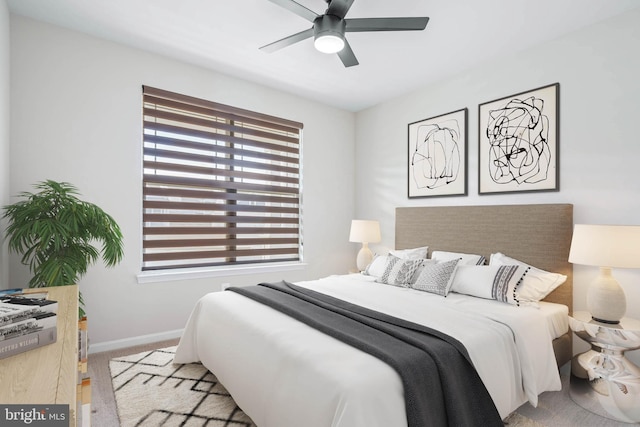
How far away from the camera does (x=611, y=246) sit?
2.06m

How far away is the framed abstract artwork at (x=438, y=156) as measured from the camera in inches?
136

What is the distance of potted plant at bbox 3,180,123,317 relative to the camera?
212cm

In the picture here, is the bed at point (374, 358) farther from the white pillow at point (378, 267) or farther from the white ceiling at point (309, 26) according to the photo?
the white ceiling at point (309, 26)

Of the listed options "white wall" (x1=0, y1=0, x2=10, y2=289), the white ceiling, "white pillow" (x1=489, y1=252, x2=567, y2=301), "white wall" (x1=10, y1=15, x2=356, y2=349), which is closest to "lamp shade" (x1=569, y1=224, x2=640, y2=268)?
"white pillow" (x1=489, y1=252, x2=567, y2=301)

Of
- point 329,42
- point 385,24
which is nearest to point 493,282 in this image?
point 385,24

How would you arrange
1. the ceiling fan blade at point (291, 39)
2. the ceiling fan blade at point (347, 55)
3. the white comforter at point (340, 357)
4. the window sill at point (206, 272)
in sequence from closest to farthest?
the white comforter at point (340, 357) → the ceiling fan blade at point (291, 39) → the ceiling fan blade at point (347, 55) → the window sill at point (206, 272)

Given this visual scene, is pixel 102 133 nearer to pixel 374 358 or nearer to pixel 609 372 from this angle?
pixel 374 358

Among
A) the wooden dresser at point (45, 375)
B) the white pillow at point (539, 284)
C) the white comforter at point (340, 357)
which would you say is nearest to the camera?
the wooden dresser at point (45, 375)

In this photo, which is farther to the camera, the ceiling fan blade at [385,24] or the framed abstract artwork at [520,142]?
the framed abstract artwork at [520,142]

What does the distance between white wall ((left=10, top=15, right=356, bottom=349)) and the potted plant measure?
0.58m

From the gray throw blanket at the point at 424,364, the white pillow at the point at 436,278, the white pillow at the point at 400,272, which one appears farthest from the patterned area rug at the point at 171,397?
the white pillow at the point at 400,272

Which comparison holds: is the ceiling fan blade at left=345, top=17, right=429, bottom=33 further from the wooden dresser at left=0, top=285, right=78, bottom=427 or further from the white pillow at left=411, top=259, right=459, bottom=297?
the wooden dresser at left=0, top=285, right=78, bottom=427

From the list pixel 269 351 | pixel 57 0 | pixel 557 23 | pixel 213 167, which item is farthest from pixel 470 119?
pixel 57 0

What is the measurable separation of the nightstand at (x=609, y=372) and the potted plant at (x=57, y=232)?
3.32 meters
